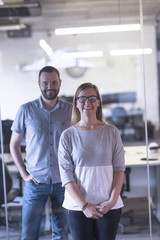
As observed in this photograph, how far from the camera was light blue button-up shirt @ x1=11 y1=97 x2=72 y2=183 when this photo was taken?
9.15 ft

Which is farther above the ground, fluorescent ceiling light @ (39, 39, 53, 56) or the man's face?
fluorescent ceiling light @ (39, 39, 53, 56)

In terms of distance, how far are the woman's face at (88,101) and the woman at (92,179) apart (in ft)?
0.42

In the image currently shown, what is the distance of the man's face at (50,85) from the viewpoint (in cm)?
293

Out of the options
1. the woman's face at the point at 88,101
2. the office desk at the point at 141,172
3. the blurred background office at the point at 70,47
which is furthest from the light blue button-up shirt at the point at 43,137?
the office desk at the point at 141,172

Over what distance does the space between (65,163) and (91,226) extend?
1.44 feet

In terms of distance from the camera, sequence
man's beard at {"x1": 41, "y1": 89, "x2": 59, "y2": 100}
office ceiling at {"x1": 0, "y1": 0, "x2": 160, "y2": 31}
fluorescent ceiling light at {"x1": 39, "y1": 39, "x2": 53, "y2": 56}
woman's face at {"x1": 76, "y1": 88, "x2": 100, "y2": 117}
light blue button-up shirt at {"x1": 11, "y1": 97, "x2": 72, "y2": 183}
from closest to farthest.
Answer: woman's face at {"x1": 76, "y1": 88, "x2": 100, "y2": 117} < light blue button-up shirt at {"x1": 11, "y1": 97, "x2": 72, "y2": 183} < man's beard at {"x1": 41, "y1": 89, "x2": 59, "y2": 100} < office ceiling at {"x1": 0, "y1": 0, "x2": 160, "y2": 31} < fluorescent ceiling light at {"x1": 39, "y1": 39, "x2": 53, "y2": 56}

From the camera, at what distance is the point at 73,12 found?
4016 mm

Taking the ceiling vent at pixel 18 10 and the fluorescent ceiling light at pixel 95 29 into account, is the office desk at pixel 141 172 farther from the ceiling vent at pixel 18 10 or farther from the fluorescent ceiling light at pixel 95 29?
the ceiling vent at pixel 18 10

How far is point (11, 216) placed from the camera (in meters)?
3.33

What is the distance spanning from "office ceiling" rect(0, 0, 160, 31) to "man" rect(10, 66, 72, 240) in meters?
1.11

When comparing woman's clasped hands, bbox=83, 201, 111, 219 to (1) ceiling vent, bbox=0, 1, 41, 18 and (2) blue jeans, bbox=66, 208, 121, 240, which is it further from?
(1) ceiling vent, bbox=0, 1, 41, 18

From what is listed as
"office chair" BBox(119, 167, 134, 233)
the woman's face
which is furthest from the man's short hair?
"office chair" BBox(119, 167, 134, 233)

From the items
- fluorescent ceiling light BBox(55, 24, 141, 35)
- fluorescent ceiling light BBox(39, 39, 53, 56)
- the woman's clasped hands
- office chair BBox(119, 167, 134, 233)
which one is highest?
fluorescent ceiling light BBox(55, 24, 141, 35)

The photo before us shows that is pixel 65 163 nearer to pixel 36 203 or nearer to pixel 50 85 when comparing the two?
pixel 36 203
